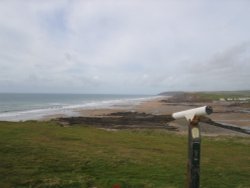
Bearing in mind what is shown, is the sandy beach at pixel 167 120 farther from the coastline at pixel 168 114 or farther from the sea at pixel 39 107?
the sea at pixel 39 107

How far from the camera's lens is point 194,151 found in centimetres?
462

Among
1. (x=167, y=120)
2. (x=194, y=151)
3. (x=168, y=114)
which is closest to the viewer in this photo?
(x=194, y=151)

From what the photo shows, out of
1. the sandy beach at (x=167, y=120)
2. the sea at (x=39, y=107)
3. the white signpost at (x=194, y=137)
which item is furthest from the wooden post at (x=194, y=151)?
the sea at (x=39, y=107)

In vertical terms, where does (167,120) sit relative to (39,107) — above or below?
below

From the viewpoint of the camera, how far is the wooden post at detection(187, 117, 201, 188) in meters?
4.60

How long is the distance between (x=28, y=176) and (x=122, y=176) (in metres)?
2.56

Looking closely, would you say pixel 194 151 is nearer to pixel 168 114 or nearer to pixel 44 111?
pixel 168 114

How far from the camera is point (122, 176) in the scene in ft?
27.4

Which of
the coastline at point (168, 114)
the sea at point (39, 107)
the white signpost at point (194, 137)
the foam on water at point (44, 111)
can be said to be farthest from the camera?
the sea at point (39, 107)

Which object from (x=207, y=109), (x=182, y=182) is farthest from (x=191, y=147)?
(x=182, y=182)

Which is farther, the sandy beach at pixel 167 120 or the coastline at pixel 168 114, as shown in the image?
the coastline at pixel 168 114

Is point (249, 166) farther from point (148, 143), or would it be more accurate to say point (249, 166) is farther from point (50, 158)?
point (50, 158)

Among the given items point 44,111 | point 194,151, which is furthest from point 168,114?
point 194,151

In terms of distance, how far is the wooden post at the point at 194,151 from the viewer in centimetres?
460
